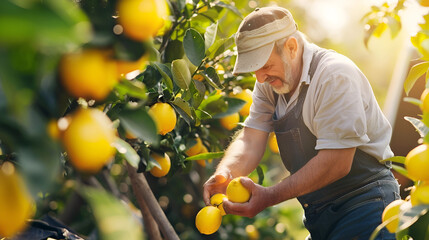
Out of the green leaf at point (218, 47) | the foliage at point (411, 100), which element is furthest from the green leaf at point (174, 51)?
the foliage at point (411, 100)

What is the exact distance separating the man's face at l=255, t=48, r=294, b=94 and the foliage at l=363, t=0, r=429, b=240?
29 cm

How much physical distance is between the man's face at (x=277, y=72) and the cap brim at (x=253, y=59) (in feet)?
0.10

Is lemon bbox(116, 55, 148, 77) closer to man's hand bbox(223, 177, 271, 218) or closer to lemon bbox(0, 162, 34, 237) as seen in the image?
lemon bbox(0, 162, 34, 237)

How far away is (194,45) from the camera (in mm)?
1279

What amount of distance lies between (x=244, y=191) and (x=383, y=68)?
15.9 meters

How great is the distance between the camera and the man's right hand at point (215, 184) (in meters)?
Result: 1.64

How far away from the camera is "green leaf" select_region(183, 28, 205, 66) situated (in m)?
1.27

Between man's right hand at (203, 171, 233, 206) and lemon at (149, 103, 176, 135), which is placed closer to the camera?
lemon at (149, 103, 176, 135)

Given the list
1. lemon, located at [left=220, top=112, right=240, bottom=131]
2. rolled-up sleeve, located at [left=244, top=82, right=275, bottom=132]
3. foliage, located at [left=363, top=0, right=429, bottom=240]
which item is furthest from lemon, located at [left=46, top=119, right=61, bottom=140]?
rolled-up sleeve, located at [left=244, top=82, right=275, bottom=132]

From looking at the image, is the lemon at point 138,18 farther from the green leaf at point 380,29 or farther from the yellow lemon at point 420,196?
the green leaf at point 380,29

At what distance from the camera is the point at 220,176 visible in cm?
167

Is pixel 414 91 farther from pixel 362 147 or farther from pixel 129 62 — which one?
pixel 129 62

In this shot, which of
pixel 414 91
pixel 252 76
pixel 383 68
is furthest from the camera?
pixel 383 68

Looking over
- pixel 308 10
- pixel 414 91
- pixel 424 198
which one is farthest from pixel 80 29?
pixel 308 10
